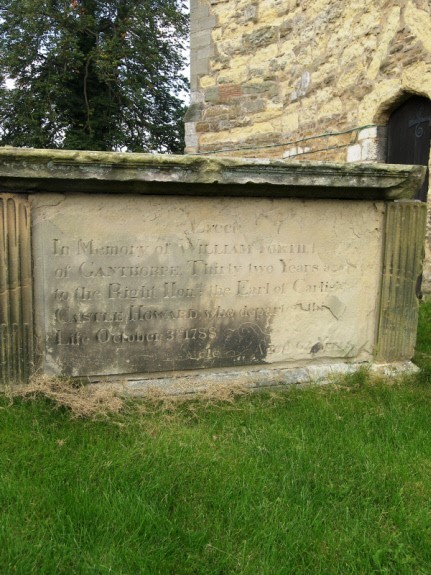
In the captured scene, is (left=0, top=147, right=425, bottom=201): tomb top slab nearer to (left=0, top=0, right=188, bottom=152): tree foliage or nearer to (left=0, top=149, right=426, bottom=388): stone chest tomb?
(left=0, top=149, right=426, bottom=388): stone chest tomb

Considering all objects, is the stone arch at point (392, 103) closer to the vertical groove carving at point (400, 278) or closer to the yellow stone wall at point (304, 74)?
the yellow stone wall at point (304, 74)

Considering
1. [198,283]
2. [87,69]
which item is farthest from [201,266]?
[87,69]

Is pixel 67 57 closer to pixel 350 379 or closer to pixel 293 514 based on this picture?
pixel 350 379

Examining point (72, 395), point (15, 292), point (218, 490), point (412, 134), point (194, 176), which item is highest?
point (412, 134)

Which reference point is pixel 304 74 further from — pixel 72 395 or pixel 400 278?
pixel 72 395

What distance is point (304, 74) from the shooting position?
7.43m

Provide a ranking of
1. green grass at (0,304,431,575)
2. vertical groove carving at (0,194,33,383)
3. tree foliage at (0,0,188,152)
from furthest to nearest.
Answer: tree foliage at (0,0,188,152) → vertical groove carving at (0,194,33,383) → green grass at (0,304,431,575)

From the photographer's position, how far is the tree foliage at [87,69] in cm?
1393

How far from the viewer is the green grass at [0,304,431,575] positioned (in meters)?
1.65

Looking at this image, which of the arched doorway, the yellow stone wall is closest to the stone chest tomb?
the yellow stone wall

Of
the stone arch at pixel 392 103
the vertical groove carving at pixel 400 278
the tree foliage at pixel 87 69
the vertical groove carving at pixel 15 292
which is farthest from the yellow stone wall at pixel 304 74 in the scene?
the tree foliage at pixel 87 69

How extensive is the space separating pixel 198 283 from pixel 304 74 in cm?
566

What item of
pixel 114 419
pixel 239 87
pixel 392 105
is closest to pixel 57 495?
pixel 114 419

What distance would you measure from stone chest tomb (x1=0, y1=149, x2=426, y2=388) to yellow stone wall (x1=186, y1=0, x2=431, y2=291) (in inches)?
104
